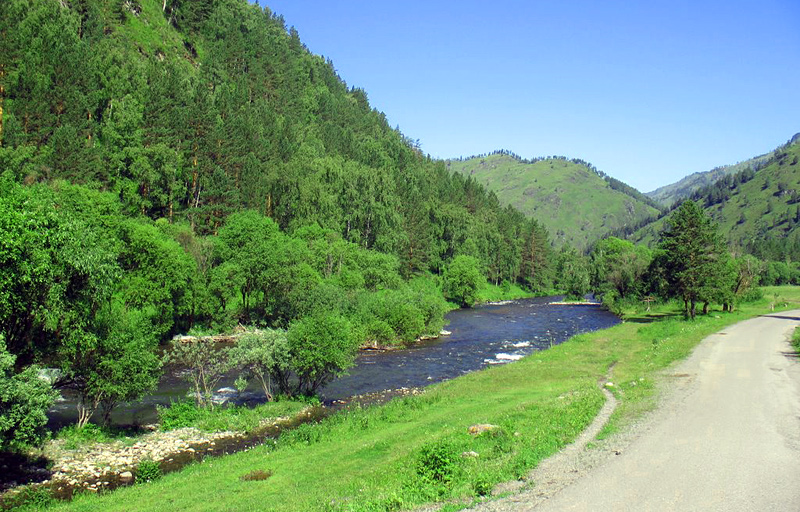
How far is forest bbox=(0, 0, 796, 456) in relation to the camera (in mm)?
31312

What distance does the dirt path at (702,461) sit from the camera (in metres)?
14.7

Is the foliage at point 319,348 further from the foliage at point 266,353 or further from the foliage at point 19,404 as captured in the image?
the foliage at point 19,404

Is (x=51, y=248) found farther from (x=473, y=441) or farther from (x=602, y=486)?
(x=602, y=486)

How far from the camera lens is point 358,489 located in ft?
63.4

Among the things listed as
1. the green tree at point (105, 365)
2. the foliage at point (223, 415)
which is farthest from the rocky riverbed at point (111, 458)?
the green tree at point (105, 365)

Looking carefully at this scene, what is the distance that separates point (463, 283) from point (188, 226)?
231 feet

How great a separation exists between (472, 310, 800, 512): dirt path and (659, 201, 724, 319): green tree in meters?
49.9

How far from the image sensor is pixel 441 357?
61.5 meters

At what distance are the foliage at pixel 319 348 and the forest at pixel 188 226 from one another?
17 centimetres

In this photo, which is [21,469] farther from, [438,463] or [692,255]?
[692,255]

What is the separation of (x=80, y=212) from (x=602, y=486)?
57.7 m

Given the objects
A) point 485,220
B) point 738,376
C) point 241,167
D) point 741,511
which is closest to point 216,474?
point 741,511

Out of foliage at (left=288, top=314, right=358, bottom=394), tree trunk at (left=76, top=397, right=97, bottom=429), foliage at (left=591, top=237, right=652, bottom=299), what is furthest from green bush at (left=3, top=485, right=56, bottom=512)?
foliage at (left=591, top=237, right=652, bottom=299)

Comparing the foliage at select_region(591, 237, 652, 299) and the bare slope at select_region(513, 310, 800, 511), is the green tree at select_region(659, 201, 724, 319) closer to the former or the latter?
the foliage at select_region(591, 237, 652, 299)
